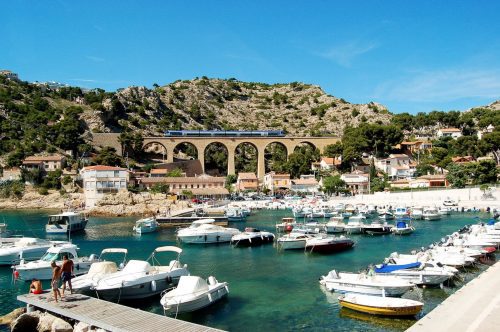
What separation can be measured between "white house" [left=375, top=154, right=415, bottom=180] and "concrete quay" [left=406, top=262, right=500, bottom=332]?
7150cm

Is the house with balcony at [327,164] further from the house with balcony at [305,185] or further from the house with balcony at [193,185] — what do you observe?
the house with balcony at [193,185]

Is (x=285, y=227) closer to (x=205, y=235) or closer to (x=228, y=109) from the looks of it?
(x=205, y=235)

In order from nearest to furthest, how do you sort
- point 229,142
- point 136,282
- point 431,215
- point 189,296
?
1. point 189,296
2. point 136,282
3. point 431,215
4. point 229,142

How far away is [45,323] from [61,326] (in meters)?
0.86

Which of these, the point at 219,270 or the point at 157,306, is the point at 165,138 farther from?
the point at 157,306

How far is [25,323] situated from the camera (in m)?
15.0

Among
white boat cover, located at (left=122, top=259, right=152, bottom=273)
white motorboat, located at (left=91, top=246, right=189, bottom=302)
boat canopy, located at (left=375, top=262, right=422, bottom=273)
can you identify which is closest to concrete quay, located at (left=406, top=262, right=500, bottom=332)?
boat canopy, located at (left=375, top=262, right=422, bottom=273)

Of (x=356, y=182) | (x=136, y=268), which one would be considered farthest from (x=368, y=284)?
(x=356, y=182)

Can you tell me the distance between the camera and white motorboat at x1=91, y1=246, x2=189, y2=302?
18391 millimetres

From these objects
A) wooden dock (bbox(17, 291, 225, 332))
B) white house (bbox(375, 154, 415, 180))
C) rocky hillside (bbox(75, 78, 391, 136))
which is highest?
rocky hillside (bbox(75, 78, 391, 136))

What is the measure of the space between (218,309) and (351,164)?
77863 mm

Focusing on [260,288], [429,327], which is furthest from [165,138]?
[429,327]

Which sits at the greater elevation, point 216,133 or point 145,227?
point 216,133

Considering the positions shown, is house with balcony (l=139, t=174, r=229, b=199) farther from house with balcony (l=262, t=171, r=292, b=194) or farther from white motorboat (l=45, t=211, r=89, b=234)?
white motorboat (l=45, t=211, r=89, b=234)
